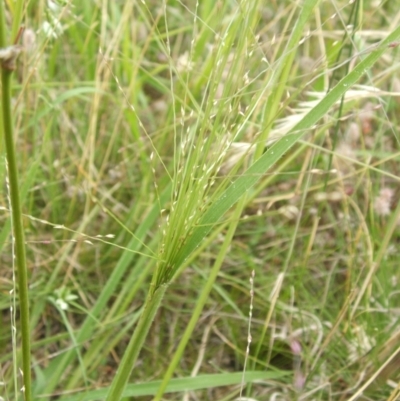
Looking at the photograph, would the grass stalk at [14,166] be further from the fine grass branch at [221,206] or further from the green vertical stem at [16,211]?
the fine grass branch at [221,206]

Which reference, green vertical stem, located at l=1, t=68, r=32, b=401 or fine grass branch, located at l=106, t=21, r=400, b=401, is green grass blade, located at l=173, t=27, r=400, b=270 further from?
green vertical stem, located at l=1, t=68, r=32, b=401

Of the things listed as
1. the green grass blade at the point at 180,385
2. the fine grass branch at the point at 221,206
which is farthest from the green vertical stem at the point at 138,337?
the green grass blade at the point at 180,385

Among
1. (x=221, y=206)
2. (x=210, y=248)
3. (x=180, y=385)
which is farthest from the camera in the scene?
(x=210, y=248)

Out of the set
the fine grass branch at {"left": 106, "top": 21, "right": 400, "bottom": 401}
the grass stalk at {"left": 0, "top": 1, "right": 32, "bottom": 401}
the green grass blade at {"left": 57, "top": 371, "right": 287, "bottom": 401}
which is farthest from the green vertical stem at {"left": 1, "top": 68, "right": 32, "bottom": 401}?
the green grass blade at {"left": 57, "top": 371, "right": 287, "bottom": 401}

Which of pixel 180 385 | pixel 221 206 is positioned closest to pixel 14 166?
pixel 221 206

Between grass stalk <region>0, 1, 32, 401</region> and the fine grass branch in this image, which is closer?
grass stalk <region>0, 1, 32, 401</region>

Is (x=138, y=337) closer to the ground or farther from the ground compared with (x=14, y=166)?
closer to the ground

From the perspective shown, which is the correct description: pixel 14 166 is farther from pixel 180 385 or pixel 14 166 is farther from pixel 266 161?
pixel 180 385

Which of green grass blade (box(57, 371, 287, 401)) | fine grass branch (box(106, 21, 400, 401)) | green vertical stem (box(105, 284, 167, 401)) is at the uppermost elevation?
fine grass branch (box(106, 21, 400, 401))

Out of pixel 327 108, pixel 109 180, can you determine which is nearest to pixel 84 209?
pixel 109 180

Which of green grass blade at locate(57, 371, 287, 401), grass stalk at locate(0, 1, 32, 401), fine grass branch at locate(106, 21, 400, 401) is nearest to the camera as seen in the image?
grass stalk at locate(0, 1, 32, 401)
